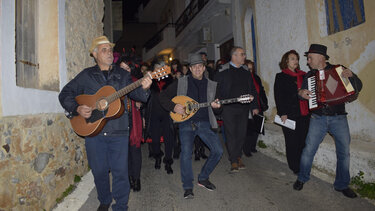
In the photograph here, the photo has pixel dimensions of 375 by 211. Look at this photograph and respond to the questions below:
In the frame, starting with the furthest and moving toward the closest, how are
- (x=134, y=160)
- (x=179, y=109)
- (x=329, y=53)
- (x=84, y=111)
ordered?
(x=329, y=53), (x=134, y=160), (x=179, y=109), (x=84, y=111)

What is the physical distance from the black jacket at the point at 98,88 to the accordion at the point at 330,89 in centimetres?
245

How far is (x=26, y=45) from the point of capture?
12.1 ft

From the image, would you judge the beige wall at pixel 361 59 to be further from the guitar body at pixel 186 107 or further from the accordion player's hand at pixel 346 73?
the guitar body at pixel 186 107

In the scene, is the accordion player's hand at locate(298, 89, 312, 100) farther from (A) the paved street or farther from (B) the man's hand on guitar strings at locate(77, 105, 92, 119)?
(B) the man's hand on guitar strings at locate(77, 105, 92, 119)

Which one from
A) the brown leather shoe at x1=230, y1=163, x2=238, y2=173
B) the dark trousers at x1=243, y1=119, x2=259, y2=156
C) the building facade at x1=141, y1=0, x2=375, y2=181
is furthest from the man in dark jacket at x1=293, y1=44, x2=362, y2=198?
the dark trousers at x1=243, y1=119, x2=259, y2=156

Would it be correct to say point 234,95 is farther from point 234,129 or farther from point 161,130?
point 161,130

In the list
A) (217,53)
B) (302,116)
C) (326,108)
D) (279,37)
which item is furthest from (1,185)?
(217,53)

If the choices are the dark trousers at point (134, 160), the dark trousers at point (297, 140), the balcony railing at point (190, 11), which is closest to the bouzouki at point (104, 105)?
the dark trousers at point (134, 160)

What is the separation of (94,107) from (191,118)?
1476mm

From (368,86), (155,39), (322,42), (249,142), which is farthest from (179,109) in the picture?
(155,39)

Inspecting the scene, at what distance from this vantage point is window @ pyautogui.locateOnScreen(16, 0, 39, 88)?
3482 mm

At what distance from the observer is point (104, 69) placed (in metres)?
3.50

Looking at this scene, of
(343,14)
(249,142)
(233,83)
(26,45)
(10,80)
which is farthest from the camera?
(249,142)

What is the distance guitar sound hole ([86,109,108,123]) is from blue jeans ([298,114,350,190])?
304cm
